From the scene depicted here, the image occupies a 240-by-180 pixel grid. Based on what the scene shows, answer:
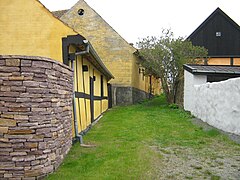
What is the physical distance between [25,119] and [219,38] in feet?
70.3

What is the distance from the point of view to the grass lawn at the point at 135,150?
5.04 m

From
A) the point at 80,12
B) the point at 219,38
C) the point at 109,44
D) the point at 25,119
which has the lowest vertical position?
the point at 25,119

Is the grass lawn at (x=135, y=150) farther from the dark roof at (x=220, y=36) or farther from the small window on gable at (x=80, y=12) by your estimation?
the dark roof at (x=220, y=36)

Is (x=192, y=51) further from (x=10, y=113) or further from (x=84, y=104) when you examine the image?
(x=10, y=113)

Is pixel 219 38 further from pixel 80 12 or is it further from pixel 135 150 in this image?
pixel 135 150

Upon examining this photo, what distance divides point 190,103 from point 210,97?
11.4ft

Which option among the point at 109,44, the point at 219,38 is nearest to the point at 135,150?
the point at 109,44

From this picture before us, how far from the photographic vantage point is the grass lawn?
5.04 meters

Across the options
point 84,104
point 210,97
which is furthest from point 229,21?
point 84,104

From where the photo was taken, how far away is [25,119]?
4.73m

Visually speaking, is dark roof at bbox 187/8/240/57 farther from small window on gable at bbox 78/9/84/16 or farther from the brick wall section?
the brick wall section

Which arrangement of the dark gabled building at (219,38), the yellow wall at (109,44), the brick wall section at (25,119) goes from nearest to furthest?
the brick wall section at (25,119) → the yellow wall at (109,44) → the dark gabled building at (219,38)

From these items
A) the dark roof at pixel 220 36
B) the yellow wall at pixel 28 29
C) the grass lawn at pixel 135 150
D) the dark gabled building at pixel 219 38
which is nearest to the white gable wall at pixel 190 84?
the grass lawn at pixel 135 150

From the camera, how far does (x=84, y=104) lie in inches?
377
